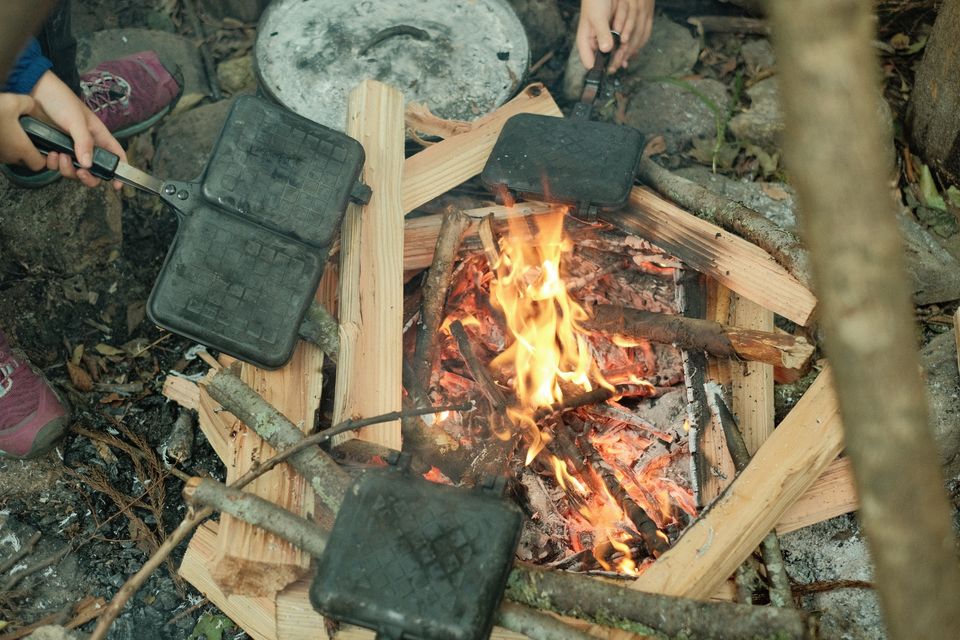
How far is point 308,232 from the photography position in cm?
277

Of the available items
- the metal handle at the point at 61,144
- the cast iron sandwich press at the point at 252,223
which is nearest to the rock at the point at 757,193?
the cast iron sandwich press at the point at 252,223

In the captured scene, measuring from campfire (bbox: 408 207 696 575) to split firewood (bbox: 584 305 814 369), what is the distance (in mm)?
79

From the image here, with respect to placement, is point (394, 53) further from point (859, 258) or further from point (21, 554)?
point (859, 258)

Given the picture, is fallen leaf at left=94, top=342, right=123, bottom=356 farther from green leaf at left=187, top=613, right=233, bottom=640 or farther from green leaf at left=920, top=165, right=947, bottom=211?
green leaf at left=920, top=165, right=947, bottom=211

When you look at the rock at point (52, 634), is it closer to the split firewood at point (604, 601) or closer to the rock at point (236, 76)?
the split firewood at point (604, 601)

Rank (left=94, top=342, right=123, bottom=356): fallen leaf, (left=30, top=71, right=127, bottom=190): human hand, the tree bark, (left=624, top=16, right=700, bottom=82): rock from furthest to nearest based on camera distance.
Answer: (left=624, top=16, right=700, bottom=82): rock → (left=94, top=342, right=123, bottom=356): fallen leaf → (left=30, top=71, right=127, bottom=190): human hand → the tree bark

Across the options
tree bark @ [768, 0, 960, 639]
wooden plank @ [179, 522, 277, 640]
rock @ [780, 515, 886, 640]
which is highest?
tree bark @ [768, 0, 960, 639]

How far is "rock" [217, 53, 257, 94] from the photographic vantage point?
14.1ft

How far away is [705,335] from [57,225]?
281 cm

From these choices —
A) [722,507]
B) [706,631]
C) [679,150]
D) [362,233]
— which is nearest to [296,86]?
[362,233]

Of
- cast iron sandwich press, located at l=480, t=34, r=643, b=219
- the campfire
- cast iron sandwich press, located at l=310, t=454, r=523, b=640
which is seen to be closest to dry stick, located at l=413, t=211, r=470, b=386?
the campfire

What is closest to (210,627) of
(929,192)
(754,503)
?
(754,503)

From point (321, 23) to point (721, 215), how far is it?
2.15 metres

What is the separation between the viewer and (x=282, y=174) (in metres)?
2.81
